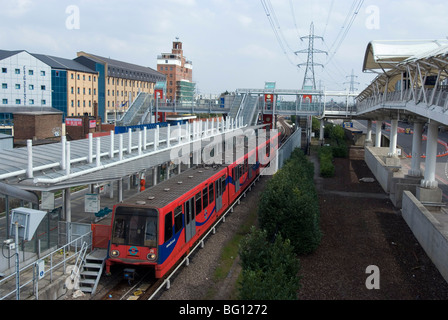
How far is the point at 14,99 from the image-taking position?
52.0 m

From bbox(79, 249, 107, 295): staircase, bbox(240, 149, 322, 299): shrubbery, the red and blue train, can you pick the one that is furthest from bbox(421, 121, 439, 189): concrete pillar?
bbox(79, 249, 107, 295): staircase

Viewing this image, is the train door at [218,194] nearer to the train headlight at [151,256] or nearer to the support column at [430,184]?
the train headlight at [151,256]

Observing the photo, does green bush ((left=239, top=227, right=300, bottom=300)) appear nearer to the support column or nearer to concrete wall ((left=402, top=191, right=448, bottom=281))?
concrete wall ((left=402, top=191, right=448, bottom=281))

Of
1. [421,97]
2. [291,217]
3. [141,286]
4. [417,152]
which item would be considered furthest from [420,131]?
[141,286]

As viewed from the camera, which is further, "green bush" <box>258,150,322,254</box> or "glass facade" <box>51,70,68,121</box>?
"glass facade" <box>51,70,68,121</box>

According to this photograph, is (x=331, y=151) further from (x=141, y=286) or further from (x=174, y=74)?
(x=174, y=74)

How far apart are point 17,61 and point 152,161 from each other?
1721 inches

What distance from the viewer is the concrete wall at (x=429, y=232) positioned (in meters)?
12.1

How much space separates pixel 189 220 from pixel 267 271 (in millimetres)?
3729

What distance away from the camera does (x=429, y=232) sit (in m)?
13.6

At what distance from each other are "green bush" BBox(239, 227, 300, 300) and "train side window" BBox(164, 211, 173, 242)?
181 cm

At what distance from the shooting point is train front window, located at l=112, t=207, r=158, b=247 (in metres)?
10.0

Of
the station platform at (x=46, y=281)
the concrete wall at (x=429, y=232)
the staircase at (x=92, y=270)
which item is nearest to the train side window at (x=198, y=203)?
the station platform at (x=46, y=281)

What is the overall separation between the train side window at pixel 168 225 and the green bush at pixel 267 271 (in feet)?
5.95
